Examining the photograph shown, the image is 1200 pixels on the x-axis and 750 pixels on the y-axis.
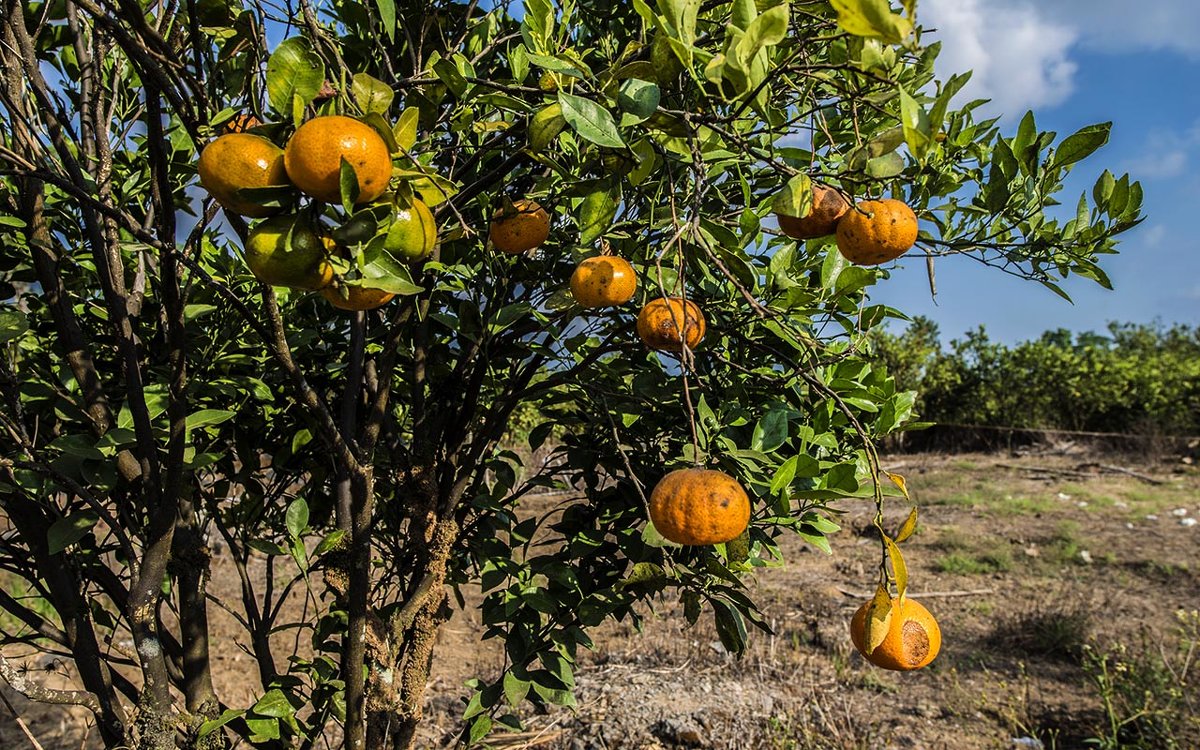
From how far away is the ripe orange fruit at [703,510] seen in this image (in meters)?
0.74

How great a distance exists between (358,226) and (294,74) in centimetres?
17

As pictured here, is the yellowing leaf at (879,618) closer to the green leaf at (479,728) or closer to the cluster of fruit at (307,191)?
the cluster of fruit at (307,191)

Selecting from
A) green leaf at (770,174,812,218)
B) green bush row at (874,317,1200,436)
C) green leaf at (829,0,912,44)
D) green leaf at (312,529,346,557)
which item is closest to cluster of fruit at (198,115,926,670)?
green leaf at (770,174,812,218)

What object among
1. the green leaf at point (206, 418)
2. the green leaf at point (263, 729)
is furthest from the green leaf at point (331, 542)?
the green leaf at point (263, 729)

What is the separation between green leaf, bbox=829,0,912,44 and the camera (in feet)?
1.70

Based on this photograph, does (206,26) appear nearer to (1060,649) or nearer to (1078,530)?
(1060,649)

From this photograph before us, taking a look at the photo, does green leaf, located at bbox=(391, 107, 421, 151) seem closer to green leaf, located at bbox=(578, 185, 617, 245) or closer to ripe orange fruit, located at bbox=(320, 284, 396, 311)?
ripe orange fruit, located at bbox=(320, 284, 396, 311)

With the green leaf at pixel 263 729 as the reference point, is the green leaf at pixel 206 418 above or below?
above

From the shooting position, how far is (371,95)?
73cm

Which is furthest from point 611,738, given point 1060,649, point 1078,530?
point 1078,530

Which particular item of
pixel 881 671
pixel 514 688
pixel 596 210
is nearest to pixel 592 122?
pixel 596 210

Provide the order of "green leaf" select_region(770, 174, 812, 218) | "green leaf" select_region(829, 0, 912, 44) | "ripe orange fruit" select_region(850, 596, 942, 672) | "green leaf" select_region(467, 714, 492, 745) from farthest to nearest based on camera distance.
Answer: "green leaf" select_region(467, 714, 492, 745), "ripe orange fruit" select_region(850, 596, 942, 672), "green leaf" select_region(770, 174, 812, 218), "green leaf" select_region(829, 0, 912, 44)

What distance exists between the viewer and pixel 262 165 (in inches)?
25.2

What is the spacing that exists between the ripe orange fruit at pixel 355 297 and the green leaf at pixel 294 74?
16 centimetres
